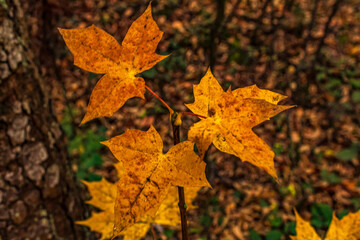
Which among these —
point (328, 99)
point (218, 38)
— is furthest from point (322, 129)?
point (218, 38)

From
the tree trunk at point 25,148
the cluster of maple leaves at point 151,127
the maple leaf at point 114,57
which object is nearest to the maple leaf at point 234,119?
the cluster of maple leaves at point 151,127

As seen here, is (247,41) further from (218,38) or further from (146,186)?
(146,186)

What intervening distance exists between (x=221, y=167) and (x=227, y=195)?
1.09 feet

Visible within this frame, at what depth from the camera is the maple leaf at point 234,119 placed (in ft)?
1.80

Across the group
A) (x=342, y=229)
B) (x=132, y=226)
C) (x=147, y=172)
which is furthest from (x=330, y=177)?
(x=147, y=172)

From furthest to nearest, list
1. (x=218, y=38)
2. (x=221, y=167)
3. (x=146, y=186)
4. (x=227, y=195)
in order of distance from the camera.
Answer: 1. (x=221, y=167)
2. (x=227, y=195)
3. (x=218, y=38)
4. (x=146, y=186)

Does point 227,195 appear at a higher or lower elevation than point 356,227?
lower

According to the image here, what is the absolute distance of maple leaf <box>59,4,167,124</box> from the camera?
0.62 metres

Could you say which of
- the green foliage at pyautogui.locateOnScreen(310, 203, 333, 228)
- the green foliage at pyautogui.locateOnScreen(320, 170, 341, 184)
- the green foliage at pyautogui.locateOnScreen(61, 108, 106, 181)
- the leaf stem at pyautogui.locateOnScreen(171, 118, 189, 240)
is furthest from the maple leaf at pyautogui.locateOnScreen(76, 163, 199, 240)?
the green foliage at pyautogui.locateOnScreen(320, 170, 341, 184)

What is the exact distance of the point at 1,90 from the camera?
1.19 meters

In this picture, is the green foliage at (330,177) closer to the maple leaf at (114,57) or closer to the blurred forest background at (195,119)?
the blurred forest background at (195,119)

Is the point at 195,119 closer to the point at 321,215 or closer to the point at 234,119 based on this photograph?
the point at 321,215

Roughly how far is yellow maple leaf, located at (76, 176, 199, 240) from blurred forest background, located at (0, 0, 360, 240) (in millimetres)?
430

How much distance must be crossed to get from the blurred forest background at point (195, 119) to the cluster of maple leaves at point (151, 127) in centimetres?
15
